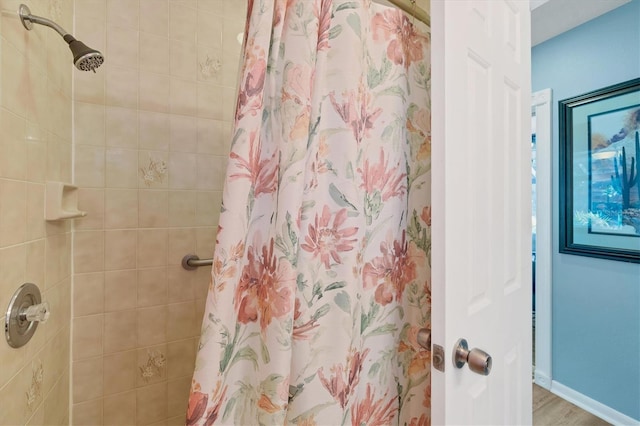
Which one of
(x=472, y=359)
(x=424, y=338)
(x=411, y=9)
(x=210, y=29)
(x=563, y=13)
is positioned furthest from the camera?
(x=563, y=13)

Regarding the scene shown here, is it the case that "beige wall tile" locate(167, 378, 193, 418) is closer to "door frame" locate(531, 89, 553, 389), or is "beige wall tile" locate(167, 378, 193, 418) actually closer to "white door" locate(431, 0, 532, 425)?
"white door" locate(431, 0, 532, 425)

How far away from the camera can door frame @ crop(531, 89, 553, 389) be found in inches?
86.0

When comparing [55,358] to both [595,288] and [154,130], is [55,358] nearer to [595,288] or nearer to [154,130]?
[154,130]

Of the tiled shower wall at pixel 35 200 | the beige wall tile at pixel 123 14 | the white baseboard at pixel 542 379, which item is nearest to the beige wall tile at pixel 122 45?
the beige wall tile at pixel 123 14

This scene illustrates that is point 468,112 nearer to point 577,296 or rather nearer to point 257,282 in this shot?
point 257,282

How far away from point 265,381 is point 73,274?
0.98m

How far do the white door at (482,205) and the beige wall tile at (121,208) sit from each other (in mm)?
1185

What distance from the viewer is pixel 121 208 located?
125cm

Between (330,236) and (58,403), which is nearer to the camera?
(330,236)

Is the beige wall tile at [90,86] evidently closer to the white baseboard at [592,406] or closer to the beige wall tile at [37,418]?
the beige wall tile at [37,418]

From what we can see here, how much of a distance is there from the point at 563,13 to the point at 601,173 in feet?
3.41

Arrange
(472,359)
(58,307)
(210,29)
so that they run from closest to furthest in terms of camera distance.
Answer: (472,359), (58,307), (210,29)

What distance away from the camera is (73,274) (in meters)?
1.17

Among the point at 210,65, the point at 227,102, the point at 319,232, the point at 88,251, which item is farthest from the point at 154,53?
the point at 319,232
